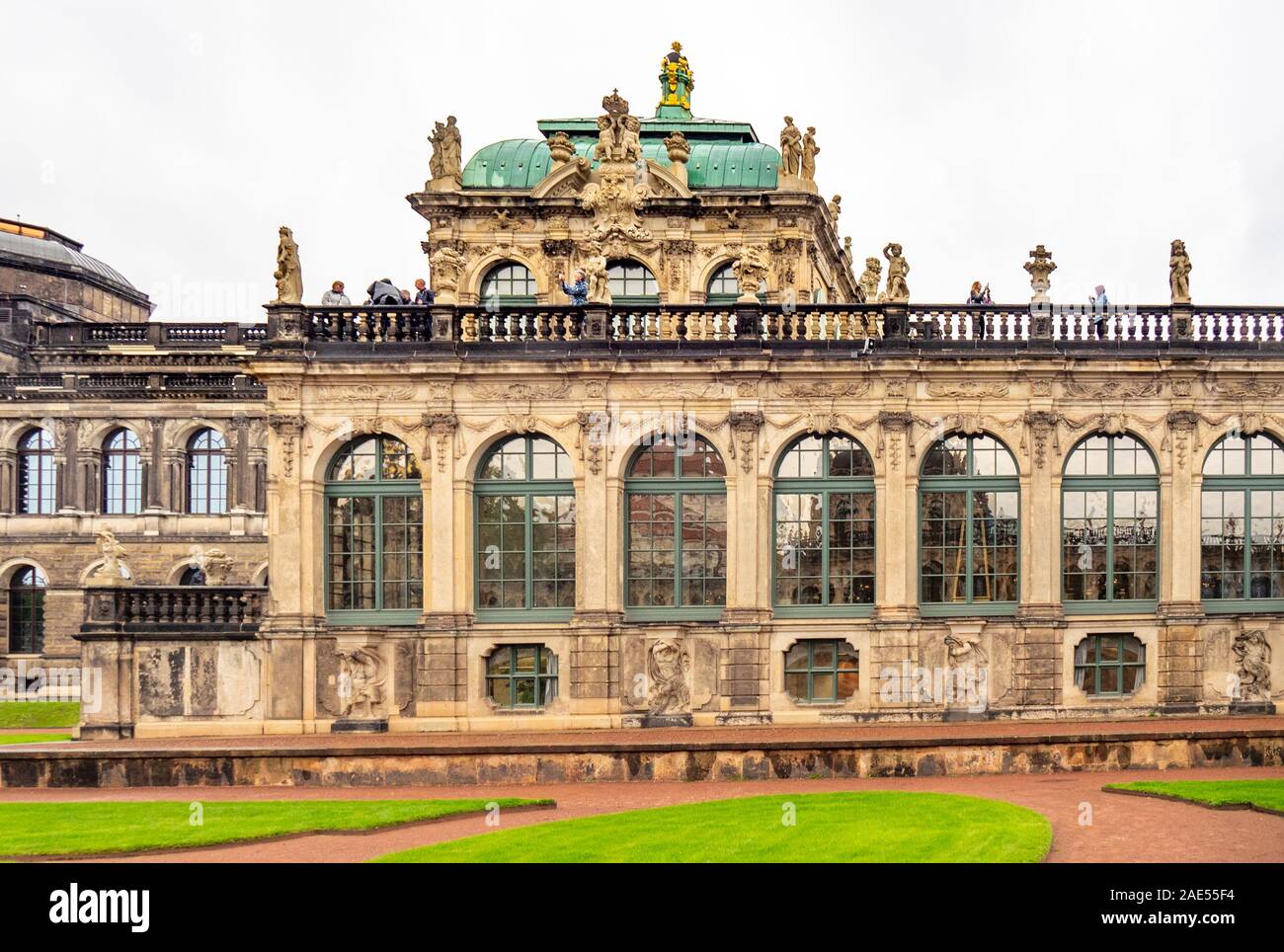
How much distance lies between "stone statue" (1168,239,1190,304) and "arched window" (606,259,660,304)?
14848 mm

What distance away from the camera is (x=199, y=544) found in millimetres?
54344

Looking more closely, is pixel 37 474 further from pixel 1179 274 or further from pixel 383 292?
pixel 1179 274

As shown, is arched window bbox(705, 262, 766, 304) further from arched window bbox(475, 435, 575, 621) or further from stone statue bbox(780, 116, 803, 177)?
arched window bbox(475, 435, 575, 621)

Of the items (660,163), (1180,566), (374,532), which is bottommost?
(1180,566)

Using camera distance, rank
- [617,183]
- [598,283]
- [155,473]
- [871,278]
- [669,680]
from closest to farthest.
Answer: [669,680]
[598,283]
[871,278]
[617,183]
[155,473]

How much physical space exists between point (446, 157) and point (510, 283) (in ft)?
13.6

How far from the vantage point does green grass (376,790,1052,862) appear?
A: 16016 mm

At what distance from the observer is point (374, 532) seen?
29.9m

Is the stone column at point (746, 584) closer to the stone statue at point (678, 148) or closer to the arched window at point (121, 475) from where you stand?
the stone statue at point (678, 148)

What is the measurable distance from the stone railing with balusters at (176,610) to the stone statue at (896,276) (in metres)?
14.9

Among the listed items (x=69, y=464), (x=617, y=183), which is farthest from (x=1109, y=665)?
(x=69, y=464)

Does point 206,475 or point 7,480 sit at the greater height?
point 206,475

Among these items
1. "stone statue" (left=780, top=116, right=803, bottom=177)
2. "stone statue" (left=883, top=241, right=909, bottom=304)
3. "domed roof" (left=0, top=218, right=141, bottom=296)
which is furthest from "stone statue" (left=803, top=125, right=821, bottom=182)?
"domed roof" (left=0, top=218, right=141, bottom=296)
